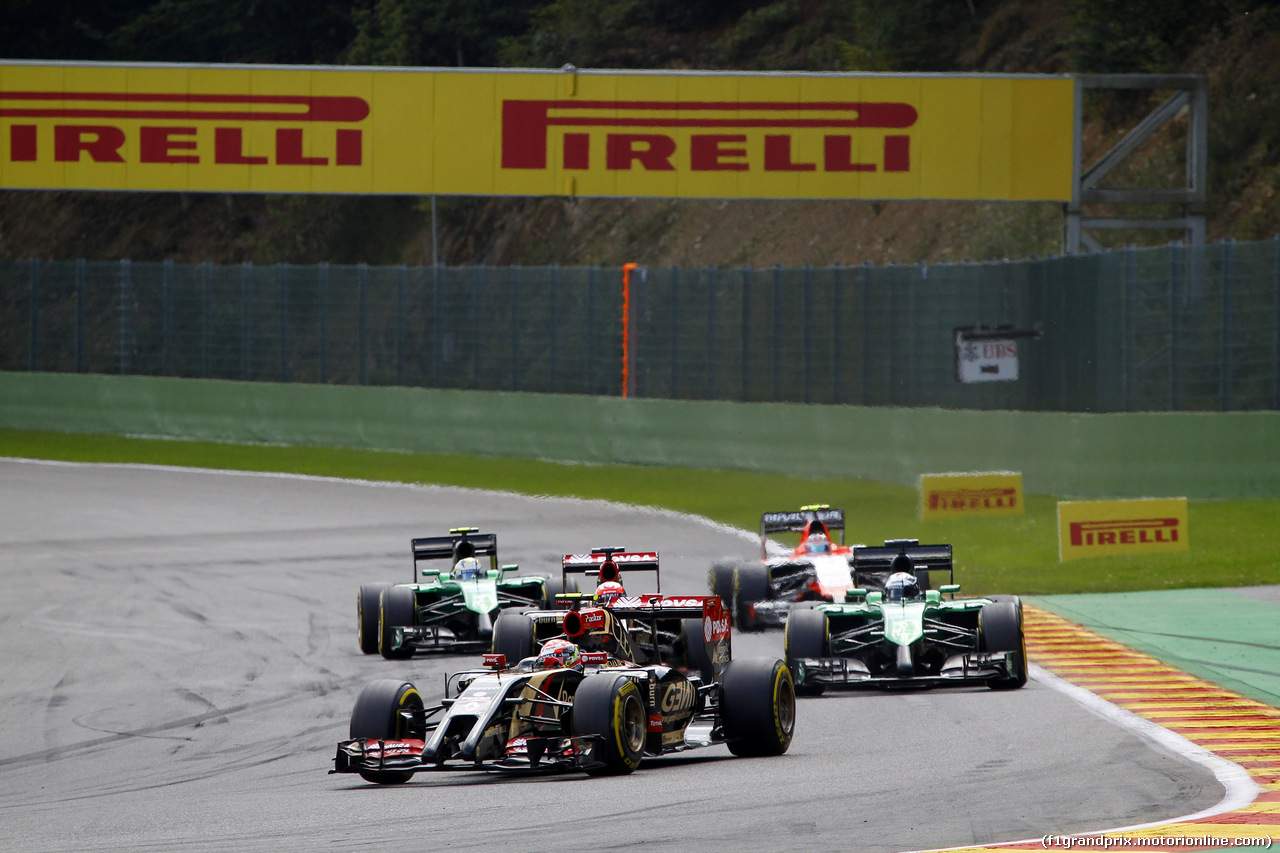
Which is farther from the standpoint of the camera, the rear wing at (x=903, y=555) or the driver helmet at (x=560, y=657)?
the rear wing at (x=903, y=555)

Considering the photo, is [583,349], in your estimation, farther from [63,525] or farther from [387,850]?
[387,850]

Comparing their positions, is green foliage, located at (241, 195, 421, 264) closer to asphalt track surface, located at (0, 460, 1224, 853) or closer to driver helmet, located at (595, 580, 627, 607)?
asphalt track surface, located at (0, 460, 1224, 853)

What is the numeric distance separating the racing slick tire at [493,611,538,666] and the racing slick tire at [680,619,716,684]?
1079mm

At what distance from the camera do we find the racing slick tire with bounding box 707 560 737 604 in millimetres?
15250

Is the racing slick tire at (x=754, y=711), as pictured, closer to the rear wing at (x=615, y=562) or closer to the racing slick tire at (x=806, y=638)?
the rear wing at (x=615, y=562)

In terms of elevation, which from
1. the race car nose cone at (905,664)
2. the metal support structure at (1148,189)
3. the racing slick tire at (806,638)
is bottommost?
the race car nose cone at (905,664)

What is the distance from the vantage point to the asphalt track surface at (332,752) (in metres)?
7.36

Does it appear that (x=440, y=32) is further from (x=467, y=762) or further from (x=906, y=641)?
(x=467, y=762)

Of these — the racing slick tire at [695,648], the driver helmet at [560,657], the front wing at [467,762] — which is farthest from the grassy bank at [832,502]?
the front wing at [467,762]

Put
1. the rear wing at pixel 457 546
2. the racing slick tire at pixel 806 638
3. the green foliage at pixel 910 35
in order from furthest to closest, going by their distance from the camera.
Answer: the green foliage at pixel 910 35 → the rear wing at pixel 457 546 → the racing slick tire at pixel 806 638

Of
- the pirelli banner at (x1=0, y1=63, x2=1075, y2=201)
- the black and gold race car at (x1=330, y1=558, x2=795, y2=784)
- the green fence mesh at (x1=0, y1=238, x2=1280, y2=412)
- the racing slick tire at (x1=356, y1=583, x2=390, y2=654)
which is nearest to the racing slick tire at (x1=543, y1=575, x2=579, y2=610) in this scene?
the racing slick tire at (x1=356, y1=583, x2=390, y2=654)

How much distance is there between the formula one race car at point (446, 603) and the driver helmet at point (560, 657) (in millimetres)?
4340

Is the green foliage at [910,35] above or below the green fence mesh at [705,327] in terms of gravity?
above

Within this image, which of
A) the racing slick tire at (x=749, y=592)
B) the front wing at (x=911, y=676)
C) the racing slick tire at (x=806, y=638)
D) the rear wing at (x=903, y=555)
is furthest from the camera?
the racing slick tire at (x=749, y=592)
